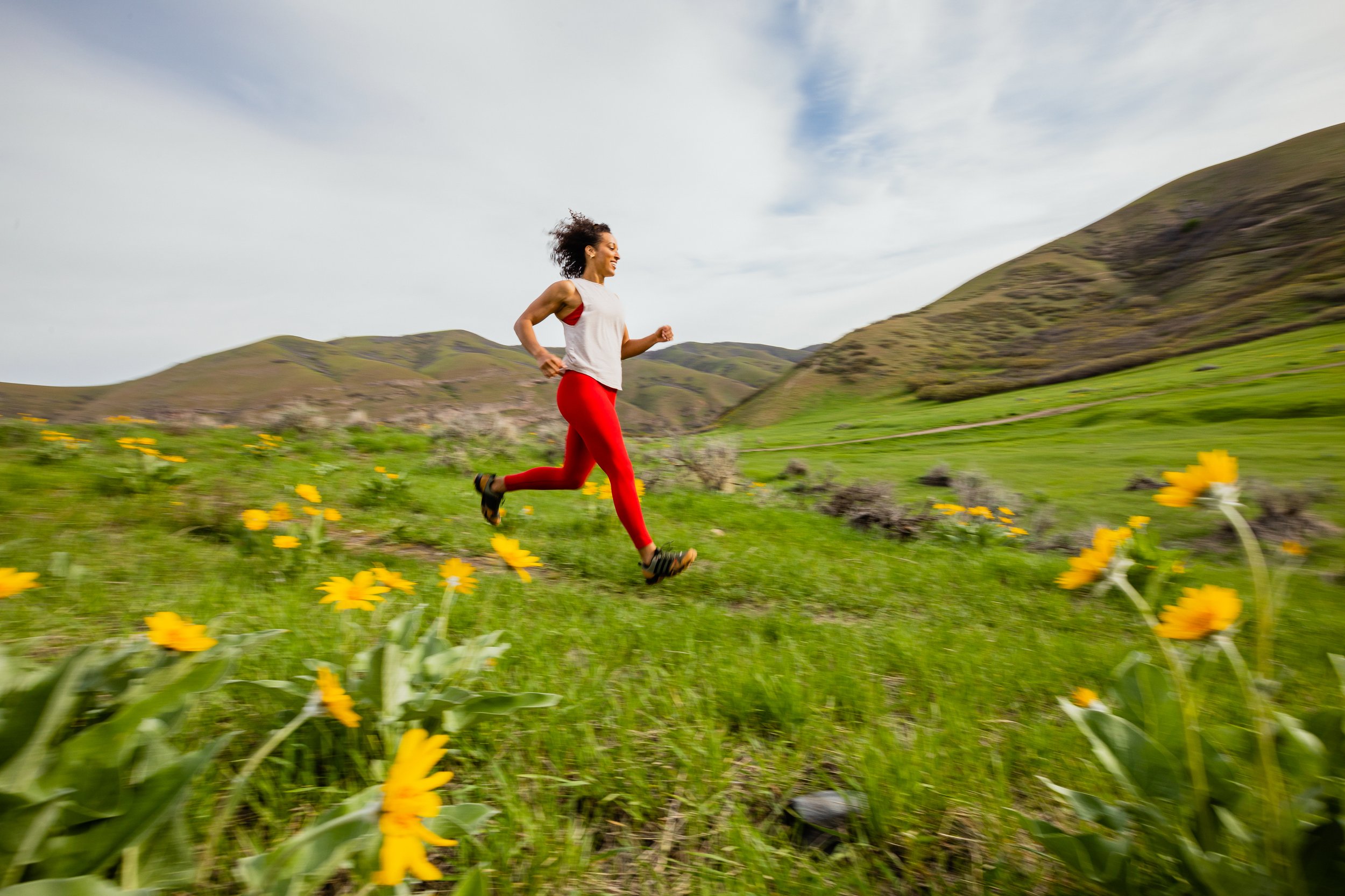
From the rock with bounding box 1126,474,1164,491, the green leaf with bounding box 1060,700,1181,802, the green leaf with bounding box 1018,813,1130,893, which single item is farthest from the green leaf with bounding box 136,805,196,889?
the rock with bounding box 1126,474,1164,491

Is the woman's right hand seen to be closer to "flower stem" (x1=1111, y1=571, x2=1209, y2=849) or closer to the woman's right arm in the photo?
the woman's right arm

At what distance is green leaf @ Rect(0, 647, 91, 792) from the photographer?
3.11 feet

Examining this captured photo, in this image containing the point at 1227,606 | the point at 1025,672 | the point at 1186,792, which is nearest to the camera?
the point at 1227,606

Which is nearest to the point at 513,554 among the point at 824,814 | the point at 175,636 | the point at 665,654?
the point at 665,654

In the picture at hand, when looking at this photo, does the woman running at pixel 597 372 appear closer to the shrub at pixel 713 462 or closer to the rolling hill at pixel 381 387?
the rolling hill at pixel 381 387

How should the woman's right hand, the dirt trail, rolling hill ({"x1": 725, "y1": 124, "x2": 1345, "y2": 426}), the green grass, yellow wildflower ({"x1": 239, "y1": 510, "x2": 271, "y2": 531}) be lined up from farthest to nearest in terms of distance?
rolling hill ({"x1": 725, "y1": 124, "x2": 1345, "y2": 426})
the green grass
the dirt trail
the woman's right hand
yellow wildflower ({"x1": 239, "y1": 510, "x2": 271, "y2": 531})

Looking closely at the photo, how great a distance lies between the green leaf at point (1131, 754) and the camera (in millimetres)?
1168

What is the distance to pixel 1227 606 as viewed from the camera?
1049mm

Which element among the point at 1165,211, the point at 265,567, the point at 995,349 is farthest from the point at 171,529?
the point at 1165,211

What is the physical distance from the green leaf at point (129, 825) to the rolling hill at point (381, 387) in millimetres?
6193

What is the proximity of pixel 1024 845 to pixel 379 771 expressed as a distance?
1636 mm

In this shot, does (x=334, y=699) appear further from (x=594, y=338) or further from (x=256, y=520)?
(x=594, y=338)

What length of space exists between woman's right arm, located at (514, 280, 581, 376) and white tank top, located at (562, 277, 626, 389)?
65 millimetres

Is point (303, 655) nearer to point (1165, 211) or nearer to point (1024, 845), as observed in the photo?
point (1024, 845)
